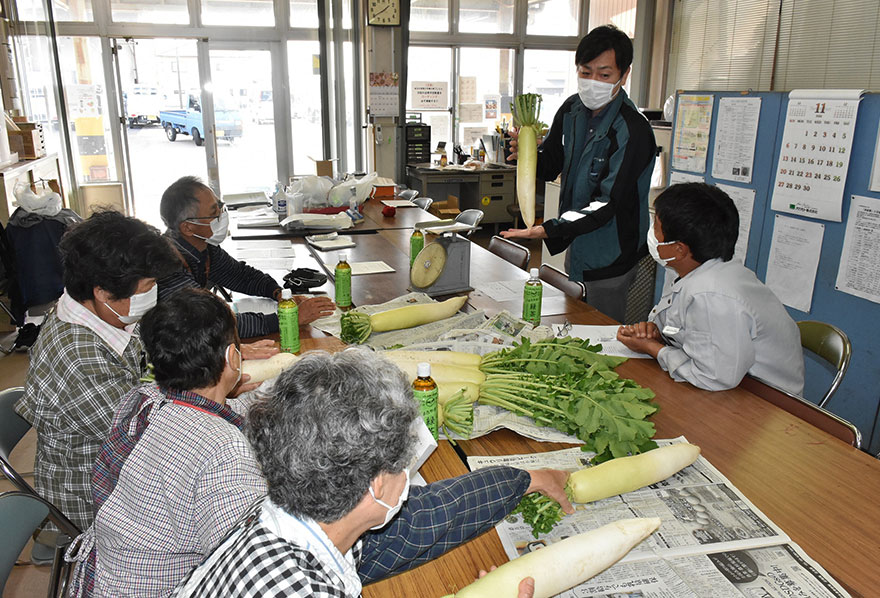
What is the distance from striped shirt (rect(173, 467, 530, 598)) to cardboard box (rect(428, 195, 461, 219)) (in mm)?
4601

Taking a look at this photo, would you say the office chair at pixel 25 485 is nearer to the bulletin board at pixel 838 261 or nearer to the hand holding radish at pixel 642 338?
the hand holding radish at pixel 642 338

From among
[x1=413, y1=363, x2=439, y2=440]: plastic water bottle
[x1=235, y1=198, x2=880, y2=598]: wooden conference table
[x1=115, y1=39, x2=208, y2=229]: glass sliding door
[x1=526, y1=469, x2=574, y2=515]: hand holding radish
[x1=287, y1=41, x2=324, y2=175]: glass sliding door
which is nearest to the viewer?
[x1=235, y1=198, x2=880, y2=598]: wooden conference table

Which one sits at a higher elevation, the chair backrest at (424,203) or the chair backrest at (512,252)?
the chair backrest at (424,203)

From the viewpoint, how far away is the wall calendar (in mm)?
3111

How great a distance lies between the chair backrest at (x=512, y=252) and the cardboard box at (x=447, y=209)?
2.02 m

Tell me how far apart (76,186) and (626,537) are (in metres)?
8.63

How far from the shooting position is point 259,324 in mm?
2480

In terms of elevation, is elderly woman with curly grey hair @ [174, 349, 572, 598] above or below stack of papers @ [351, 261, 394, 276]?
above

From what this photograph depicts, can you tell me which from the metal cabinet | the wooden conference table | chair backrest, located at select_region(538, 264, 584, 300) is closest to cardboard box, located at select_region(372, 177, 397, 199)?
the metal cabinet

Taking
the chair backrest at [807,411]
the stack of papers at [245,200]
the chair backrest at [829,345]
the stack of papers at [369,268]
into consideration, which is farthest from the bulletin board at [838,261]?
the stack of papers at [245,200]

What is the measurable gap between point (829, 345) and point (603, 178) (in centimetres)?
127

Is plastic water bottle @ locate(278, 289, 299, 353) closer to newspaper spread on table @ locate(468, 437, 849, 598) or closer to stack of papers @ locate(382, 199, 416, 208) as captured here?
newspaper spread on table @ locate(468, 437, 849, 598)

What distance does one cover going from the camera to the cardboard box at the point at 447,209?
234 inches

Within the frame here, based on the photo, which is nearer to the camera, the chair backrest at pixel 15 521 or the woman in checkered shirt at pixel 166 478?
the woman in checkered shirt at pixel 166 478
